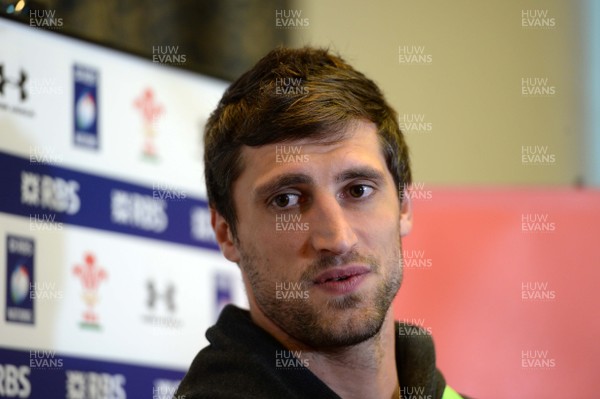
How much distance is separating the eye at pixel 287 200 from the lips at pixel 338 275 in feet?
0.45

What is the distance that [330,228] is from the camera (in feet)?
5.93

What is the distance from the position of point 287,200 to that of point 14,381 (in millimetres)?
682

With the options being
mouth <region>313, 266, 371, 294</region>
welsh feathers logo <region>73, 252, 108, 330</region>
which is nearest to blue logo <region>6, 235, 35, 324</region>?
welsh feathers logo <region>73, 252, 108, 330</region>

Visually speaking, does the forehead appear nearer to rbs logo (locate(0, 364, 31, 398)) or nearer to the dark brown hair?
the dark brown hair

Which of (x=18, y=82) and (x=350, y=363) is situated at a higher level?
(x=18, y=82)

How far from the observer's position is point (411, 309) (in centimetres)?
261

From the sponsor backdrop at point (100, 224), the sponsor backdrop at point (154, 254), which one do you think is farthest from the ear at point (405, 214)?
the sponsor backdrop at point (100, 224)

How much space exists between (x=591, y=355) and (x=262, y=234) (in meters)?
0.98

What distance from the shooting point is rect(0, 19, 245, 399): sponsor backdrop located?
2.17m

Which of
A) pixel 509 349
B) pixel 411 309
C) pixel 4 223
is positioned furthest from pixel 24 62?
pixel 509 349

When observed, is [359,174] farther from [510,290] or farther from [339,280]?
[510,290]

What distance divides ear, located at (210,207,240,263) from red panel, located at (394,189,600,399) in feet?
2.29

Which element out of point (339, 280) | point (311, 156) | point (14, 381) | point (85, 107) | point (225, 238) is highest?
point (85, 107)

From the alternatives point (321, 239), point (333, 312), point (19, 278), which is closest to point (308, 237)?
point (321, 239)
